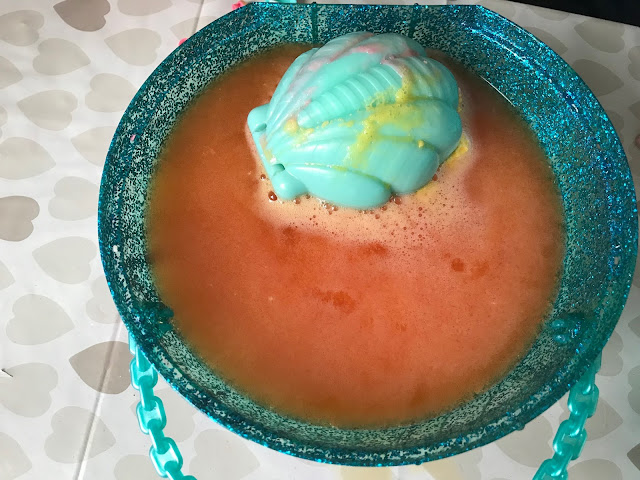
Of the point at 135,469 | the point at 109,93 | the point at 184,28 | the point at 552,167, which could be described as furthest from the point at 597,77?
the point at 135,469

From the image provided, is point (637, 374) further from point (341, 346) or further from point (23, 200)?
point (23, 200)

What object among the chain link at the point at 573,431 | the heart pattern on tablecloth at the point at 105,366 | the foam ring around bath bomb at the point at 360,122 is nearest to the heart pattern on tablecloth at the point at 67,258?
the heart pattern on tablecloth at the point at 105,366

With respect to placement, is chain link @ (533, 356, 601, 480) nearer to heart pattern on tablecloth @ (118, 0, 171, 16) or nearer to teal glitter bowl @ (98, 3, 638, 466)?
teal glitter bowl @ (98, 3, 638, 466)

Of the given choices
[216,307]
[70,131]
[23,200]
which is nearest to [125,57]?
[70,131]

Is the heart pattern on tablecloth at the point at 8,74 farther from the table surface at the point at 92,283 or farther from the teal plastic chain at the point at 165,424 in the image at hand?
the teal plastic chain at the point at 165,424

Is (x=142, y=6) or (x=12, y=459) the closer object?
(x=12, y=459)

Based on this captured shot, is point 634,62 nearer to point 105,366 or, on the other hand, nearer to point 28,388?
point 105,366

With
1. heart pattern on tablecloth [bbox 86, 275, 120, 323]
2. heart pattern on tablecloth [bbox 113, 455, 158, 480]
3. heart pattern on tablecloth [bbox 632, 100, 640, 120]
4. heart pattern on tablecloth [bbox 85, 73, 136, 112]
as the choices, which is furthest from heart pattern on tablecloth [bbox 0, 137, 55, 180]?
heart pattern on tablecloth [bbox 632, 100, 640, 120]
